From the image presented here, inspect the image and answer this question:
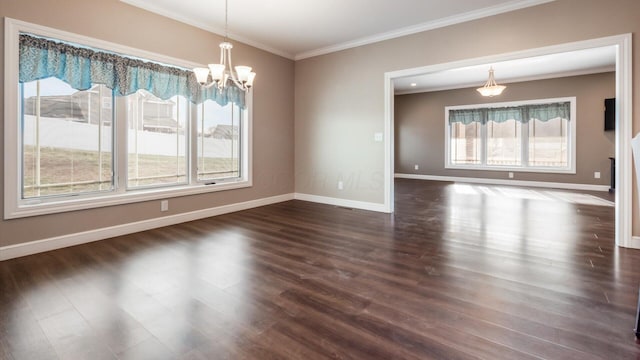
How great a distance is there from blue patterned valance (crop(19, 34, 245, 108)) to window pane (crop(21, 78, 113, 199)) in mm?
147

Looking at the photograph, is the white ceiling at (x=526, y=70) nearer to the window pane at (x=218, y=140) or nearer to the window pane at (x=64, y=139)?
the window pane at (x=218, y=140)

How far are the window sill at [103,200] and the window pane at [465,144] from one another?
7.45 m

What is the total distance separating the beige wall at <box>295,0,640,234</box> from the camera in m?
3.48

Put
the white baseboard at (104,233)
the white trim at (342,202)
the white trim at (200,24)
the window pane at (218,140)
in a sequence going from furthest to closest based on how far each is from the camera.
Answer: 1. the white trim at (342,202)
2. the window pane at (218,140)
3. the white trim at (200,24)
4. the white baseboard at (104,233)

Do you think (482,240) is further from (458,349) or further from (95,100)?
(95,100)

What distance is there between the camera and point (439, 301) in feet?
7.07

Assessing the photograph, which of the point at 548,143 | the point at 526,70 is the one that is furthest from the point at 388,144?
the point at 548,143

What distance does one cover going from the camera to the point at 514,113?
28.5ft

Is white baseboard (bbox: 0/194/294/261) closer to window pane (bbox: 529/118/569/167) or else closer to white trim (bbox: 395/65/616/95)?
white trim (bbox: 395/65/616/95)

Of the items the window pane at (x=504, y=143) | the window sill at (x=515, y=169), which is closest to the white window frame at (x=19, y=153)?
the window sill at (x=515, y=169)

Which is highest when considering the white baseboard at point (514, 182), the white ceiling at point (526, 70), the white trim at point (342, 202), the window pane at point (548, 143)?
the white ceiling at point (526, 70)

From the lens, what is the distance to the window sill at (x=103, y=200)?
10.1ft

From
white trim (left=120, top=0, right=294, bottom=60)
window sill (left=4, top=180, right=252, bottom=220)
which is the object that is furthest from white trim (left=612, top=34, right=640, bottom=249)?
window sill (left=4, top=180, right=252, bottom=220)

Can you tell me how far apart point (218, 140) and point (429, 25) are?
359 cm
